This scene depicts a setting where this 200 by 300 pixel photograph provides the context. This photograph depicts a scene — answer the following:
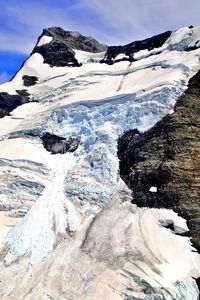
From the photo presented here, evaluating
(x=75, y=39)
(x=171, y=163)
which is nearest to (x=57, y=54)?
(x=75, y=39)

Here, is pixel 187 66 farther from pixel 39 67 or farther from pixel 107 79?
pixel 39 67

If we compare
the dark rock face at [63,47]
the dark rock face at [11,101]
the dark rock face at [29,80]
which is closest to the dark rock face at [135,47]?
the dark rock face at [63,47]

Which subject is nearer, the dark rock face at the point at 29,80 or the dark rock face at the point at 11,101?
the dark rock face at the point at 11,101

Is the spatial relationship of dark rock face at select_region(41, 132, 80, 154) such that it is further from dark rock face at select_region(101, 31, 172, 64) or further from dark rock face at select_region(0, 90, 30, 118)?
dark rock face at select_region(101, 31, 172, 64)

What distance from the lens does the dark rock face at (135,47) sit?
65875 mm

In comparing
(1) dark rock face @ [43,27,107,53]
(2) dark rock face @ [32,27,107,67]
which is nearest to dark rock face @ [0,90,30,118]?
(2) dark rock face @ [32,27,107,67]

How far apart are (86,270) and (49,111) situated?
23866mm

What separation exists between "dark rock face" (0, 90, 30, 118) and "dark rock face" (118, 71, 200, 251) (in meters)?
21.3

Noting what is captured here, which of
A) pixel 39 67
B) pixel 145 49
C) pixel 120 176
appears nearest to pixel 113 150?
pixel 120 176

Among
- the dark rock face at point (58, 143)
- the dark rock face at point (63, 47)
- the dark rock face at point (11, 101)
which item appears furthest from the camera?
the dark rock face at point (63, 47)

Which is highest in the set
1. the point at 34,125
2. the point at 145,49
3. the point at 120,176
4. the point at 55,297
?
the point at 145,49

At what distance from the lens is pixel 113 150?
1833 inches

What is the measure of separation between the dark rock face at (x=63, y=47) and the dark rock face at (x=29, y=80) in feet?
11.5

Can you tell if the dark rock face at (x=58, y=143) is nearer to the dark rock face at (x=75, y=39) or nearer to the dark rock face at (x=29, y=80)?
the dark rock face at (x=29, y=80)
